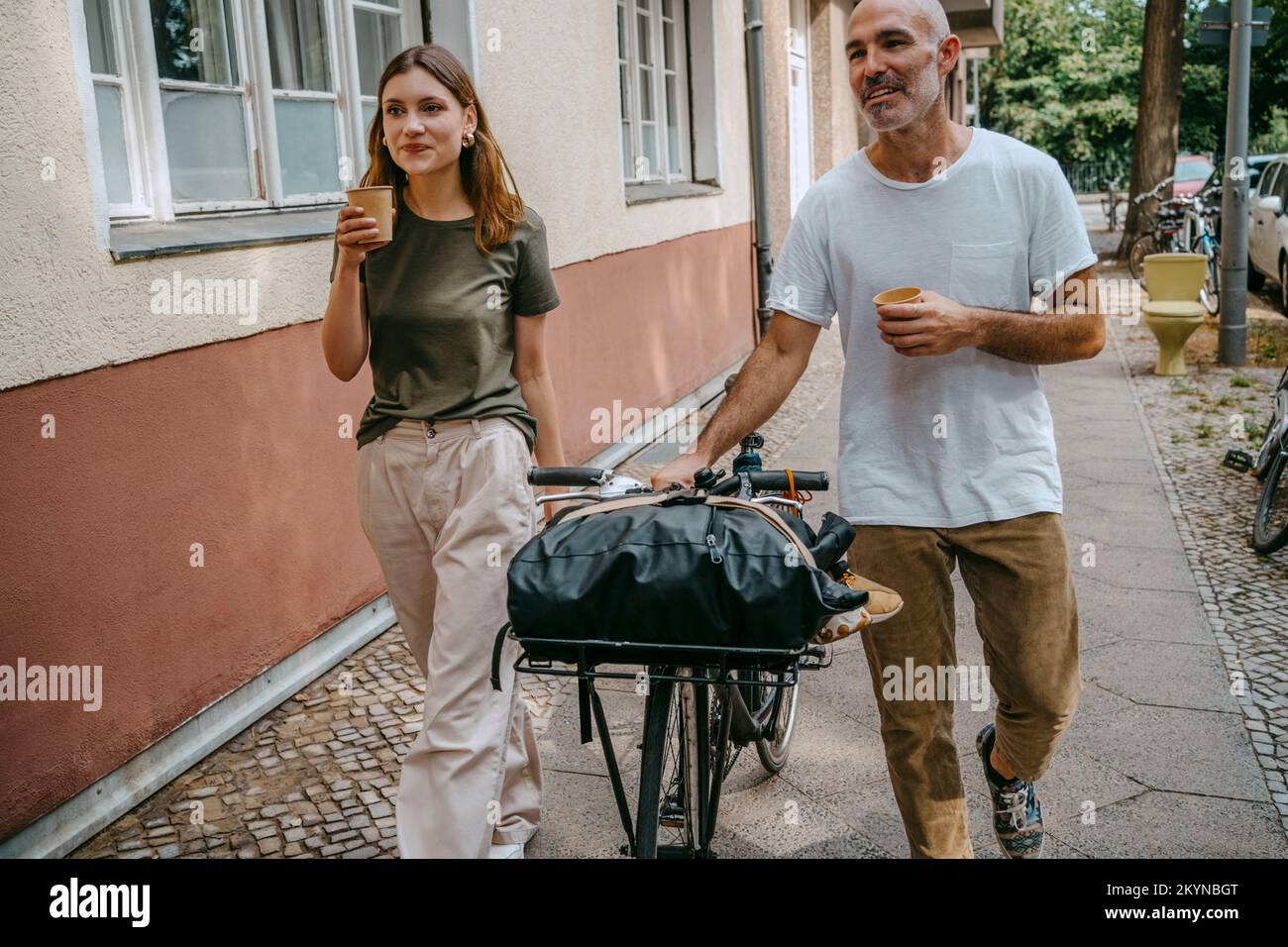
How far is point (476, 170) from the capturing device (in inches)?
121

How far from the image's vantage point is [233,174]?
463 cm

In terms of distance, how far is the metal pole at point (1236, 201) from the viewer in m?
10.5

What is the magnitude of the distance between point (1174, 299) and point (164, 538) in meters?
9.13

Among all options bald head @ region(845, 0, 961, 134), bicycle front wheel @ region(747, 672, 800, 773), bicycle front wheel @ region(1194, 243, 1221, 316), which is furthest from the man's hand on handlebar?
bicycle front wheel @ region(1194, 243, 1221, 316)

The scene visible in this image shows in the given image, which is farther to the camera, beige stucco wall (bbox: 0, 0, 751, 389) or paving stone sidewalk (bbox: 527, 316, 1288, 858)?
paving stone sidewalk (bbox: 527, 316, 1288, 858)

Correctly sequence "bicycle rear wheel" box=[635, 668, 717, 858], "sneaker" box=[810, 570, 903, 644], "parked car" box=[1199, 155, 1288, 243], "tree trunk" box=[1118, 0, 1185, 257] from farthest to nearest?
"tree trunk" box=[1118, 0, 1185, 257]
"parked car" box=[1199, 155, 1288, 243]
"bicycle rear wheel" box=[635, 668, 717, 858]
"sneaker" box=[810, 570, 903, 644]

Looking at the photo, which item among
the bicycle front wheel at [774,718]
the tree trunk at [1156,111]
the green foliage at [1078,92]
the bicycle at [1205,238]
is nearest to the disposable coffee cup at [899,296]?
the bicycle front wheel at [774,718]

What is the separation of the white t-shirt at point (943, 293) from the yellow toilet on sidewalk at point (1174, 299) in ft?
28.2

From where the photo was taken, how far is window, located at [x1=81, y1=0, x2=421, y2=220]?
405 centimetres

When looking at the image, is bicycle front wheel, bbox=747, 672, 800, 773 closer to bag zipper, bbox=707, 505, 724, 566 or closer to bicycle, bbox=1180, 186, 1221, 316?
bag zipper, bbox=707, 505, 724, 566

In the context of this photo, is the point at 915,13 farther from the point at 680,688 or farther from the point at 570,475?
the point at 680,688

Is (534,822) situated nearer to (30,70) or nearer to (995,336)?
(995,336)

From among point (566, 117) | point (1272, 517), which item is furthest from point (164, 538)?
point (1272, 517)

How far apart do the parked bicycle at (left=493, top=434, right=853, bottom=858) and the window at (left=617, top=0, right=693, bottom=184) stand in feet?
19.8
